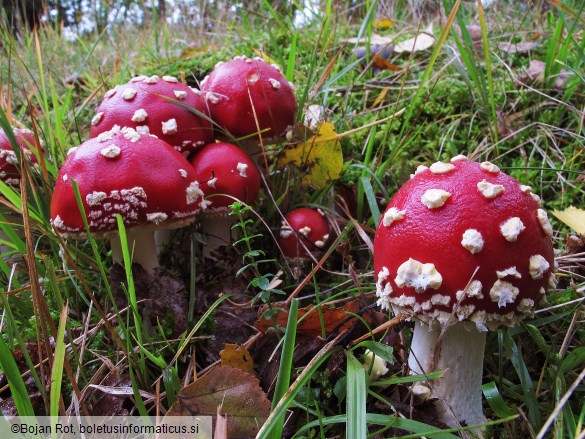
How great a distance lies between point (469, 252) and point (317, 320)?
0.60 m

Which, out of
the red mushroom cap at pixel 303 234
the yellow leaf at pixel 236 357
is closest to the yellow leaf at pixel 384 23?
the red mushroom cap at pixel 303 234

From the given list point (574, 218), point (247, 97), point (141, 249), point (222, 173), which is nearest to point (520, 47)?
point (574, 218)

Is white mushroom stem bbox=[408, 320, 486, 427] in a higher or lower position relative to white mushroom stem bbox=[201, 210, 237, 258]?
lower

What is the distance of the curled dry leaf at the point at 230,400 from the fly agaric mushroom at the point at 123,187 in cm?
62

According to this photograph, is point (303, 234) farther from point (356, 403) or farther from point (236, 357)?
point (356, 403)

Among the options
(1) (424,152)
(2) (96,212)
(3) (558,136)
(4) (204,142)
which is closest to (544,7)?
(3) (558,136)

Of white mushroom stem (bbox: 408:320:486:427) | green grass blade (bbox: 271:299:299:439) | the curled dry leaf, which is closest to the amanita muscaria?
white mushroom stem (bbox: 408:320:486:427)

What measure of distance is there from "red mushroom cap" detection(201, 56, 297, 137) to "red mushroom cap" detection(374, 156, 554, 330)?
1.09 metres

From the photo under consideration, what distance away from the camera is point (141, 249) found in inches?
77.9

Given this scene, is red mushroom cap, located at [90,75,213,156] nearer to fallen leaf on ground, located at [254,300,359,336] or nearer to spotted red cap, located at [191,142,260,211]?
spotted red cap, located at [191,142,260,211]

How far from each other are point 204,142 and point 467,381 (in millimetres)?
1509

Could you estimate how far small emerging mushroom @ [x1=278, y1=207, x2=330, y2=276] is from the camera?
2293 mm

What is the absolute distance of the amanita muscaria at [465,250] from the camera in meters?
1.30

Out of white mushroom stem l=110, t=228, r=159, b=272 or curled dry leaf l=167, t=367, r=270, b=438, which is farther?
white mushroom stem l=110, t=228, r=159, b=272
